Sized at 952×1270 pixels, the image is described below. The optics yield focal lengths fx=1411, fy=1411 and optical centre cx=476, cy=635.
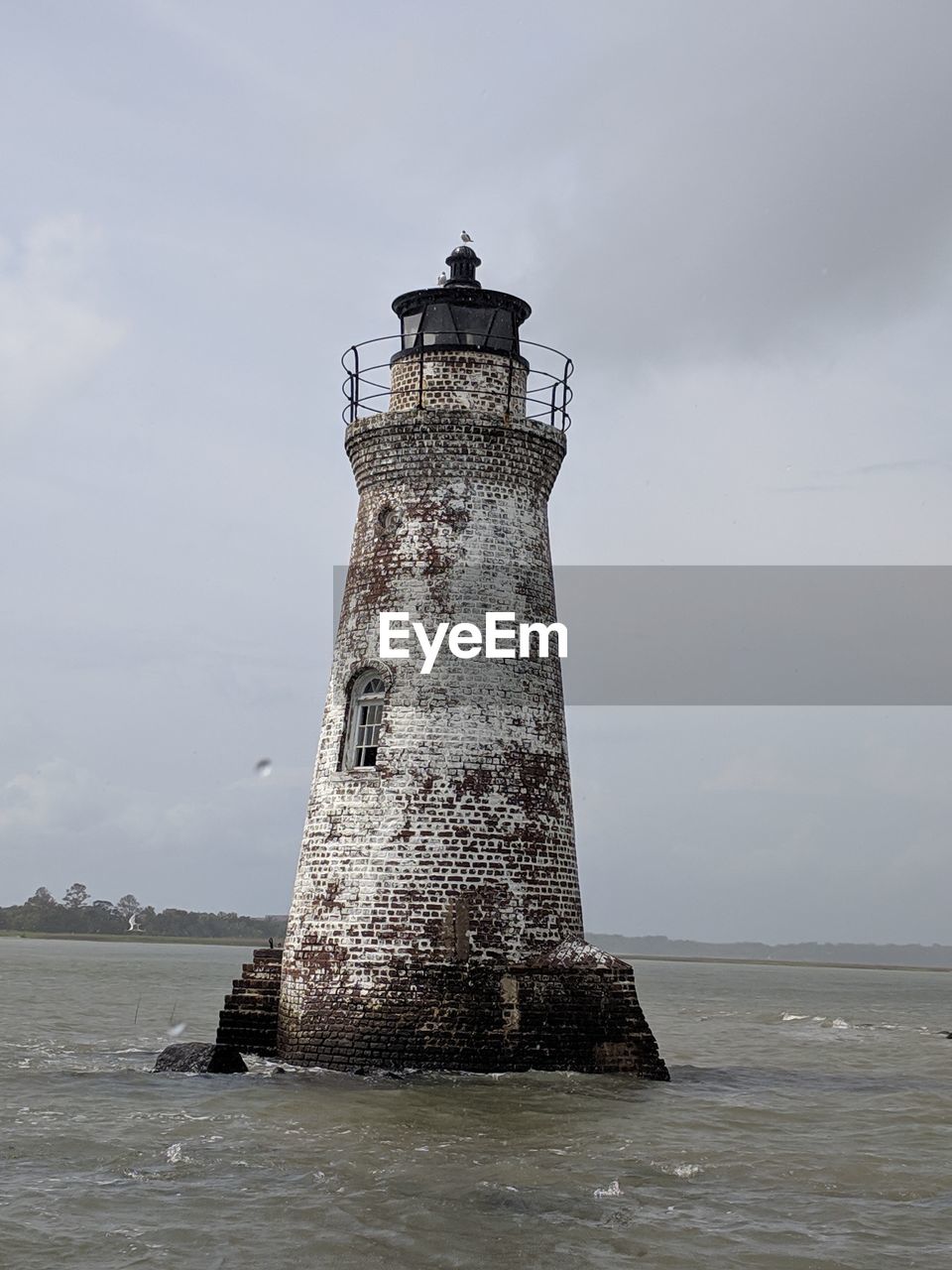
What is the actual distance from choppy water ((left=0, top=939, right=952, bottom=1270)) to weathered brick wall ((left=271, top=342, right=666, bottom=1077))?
2.15 feet

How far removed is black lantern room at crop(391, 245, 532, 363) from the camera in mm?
19719

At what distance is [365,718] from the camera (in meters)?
18.9

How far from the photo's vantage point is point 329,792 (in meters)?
18.5

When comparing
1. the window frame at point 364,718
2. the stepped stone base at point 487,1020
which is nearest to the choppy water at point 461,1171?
the stepped stone base at point 487,1020

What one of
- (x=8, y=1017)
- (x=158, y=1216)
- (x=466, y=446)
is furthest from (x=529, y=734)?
(x=8, y=1017)

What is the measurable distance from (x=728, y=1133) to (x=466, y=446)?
9.19 m

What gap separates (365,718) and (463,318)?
5.77 metres

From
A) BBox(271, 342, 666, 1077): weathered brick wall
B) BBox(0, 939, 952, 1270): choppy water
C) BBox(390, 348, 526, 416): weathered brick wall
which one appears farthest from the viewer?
BBox(390, 348, 526, 416): weathered brick wall

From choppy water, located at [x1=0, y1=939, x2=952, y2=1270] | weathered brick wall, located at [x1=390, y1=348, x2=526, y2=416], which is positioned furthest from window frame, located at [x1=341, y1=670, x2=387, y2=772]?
choppy water, located at [x1=0, y1=939, x2=952, y2=1270]

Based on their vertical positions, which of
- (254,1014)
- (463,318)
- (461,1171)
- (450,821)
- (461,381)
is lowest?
(461,1171)

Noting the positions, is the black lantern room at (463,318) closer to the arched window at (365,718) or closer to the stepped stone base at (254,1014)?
the arched window at (365,718)

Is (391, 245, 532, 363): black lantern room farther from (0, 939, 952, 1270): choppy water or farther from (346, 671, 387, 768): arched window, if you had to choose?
(0, 939, 952, 1270): choppy water

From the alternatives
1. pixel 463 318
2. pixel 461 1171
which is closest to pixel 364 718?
pixel 463 318

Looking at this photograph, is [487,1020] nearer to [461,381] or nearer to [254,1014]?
[254,1014]
